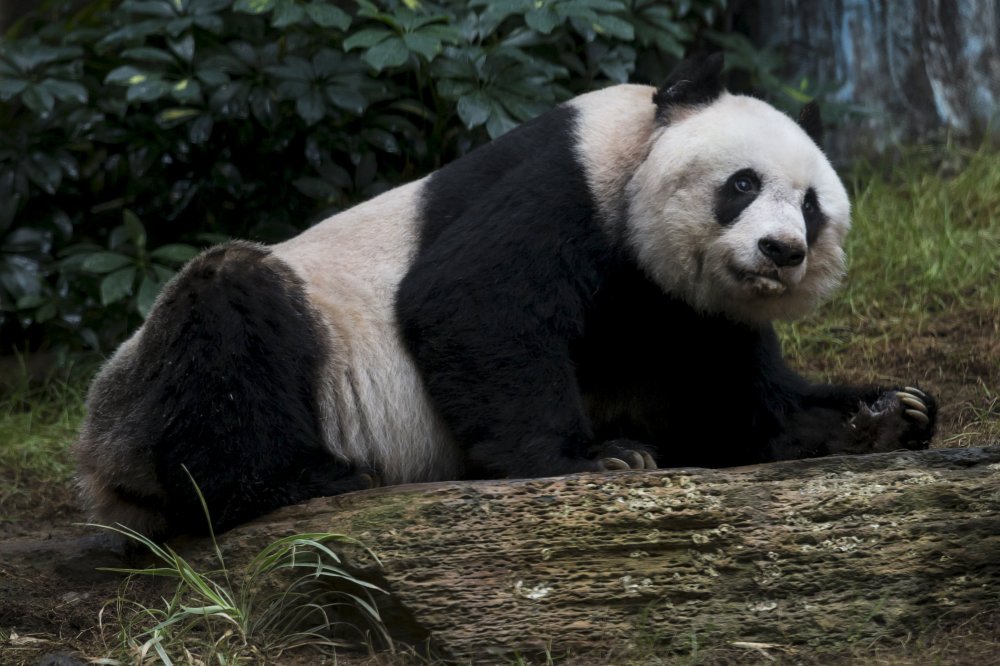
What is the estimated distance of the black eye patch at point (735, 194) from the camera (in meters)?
4.31

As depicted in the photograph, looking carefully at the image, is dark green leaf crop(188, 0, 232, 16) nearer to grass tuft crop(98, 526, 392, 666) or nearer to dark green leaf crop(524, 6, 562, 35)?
dark green leaf crop(524, 6, 562, 35)

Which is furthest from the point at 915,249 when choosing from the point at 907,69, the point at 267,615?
the point at 267,615

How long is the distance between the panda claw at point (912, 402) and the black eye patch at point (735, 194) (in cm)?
93

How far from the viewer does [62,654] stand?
3.82 m

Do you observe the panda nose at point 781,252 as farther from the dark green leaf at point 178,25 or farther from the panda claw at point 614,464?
the dark green leaf at point 178,25

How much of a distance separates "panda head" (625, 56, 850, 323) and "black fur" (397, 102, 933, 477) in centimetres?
16

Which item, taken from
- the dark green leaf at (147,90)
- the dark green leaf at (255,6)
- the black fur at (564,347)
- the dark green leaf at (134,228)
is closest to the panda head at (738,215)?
the black fur at (564,347)

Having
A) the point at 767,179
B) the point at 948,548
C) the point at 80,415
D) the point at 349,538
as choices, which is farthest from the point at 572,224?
the point at 80,415

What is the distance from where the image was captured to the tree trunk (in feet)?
27.9

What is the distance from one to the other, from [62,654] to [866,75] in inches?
265

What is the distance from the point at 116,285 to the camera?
6547 mm

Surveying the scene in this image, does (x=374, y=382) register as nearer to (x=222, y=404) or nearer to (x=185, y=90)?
(x=222, y=404)

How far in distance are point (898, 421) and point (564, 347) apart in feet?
4.20

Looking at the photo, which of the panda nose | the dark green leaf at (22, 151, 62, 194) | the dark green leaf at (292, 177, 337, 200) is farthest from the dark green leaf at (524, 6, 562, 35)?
the dark green leaf at (22, 151, 62, 194)
